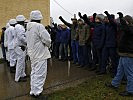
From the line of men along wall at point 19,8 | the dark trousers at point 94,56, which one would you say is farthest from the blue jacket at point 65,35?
the line of men along wall at point 19,8

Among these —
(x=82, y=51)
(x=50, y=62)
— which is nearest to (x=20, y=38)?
(x=82, y=51)

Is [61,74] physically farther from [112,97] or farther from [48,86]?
[112,97]

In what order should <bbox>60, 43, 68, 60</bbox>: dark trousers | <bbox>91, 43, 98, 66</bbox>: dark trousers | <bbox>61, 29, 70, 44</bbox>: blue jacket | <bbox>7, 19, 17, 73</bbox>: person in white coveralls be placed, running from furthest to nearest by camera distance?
1. <bbox>60, 43, 68, 60</bbox>: dark trousers
2. <bbox>61, 29, 70, 44</bbox>: blue jacket
3. <bbox>7, 19, 17, 73</bbox>: person in white coveralls
4. <bbox>91, 43, 98, 66</bbox>: dark trousers

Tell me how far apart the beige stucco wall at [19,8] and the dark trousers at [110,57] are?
14.4 metres

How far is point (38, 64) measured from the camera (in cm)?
700

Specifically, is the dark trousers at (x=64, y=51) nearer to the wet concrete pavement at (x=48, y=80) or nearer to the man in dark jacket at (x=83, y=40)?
the wet concrete pavement at (x=48, y=80)

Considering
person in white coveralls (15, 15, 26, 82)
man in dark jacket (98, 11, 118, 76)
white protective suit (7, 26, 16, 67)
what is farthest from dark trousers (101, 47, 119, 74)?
white protective suit (7, 26, 16, 67)

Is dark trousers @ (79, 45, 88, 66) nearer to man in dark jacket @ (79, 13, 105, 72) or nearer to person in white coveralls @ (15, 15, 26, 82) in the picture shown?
man in dark jacket @ (79, 13, 105, 72)

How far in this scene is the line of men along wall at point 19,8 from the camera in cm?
2273

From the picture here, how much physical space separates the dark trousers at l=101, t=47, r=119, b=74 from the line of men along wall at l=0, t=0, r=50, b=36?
14.4 meters

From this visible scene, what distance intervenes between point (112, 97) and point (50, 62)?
A: 662 cm

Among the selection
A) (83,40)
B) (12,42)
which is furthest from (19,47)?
(83,40)

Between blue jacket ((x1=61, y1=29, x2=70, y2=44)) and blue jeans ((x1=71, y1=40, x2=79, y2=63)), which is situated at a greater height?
blue jacket ((x1=61, y1=29, x2=70, y2=44))

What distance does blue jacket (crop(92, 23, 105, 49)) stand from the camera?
9125 millimetres
